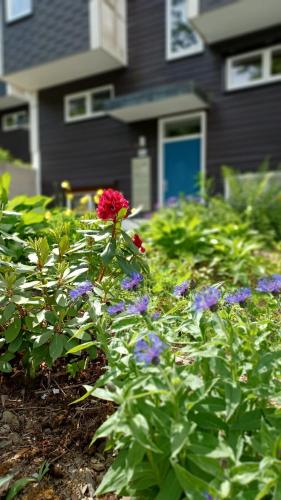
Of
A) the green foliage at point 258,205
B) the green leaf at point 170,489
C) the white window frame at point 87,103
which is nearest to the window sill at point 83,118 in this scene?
the white window frame at point 87,103

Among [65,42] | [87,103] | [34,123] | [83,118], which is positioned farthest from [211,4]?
[34,123]

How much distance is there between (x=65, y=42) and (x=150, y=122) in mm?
2625

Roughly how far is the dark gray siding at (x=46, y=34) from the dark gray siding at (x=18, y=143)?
8.07 feet

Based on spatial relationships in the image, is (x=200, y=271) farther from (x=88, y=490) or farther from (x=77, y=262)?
(x=88, y=490)

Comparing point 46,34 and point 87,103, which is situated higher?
point 46,34

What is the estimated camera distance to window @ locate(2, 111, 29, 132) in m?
12.5

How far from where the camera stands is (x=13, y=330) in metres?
1.53

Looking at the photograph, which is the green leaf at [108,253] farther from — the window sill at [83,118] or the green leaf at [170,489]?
the window sill at [83,118]

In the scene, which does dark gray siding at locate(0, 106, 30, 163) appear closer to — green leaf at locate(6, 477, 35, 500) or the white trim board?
the white trim board

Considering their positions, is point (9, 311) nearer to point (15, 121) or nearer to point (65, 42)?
point (65, 42)

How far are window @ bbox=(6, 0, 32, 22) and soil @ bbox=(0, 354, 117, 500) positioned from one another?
10288mm

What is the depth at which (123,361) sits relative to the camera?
1158 millimetres

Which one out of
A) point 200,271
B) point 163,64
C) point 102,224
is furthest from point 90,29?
point 102,224

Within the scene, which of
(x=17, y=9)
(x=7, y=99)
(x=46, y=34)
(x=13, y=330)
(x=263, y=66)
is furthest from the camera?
(x=7, y=99)
